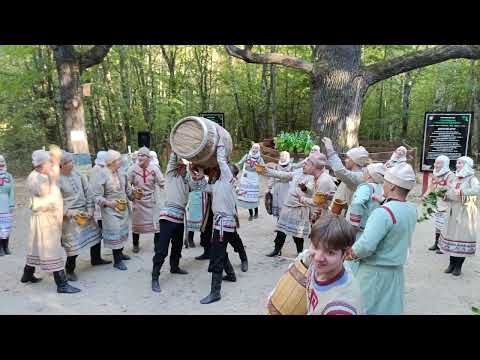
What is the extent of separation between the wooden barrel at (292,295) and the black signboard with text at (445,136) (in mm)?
7112

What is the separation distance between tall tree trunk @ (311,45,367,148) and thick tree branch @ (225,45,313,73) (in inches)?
17.7

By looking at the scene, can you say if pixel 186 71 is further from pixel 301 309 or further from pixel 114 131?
pixel 301 309

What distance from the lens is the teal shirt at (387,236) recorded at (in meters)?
2.90

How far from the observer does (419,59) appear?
9.30 m

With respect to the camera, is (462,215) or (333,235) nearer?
(333,235)

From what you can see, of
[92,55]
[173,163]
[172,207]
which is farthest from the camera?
[92,55]

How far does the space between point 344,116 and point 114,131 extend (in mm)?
13652

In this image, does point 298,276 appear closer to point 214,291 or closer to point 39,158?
point 214,291

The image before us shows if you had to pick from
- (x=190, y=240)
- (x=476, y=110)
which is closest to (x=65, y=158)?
(x=190, y=240)

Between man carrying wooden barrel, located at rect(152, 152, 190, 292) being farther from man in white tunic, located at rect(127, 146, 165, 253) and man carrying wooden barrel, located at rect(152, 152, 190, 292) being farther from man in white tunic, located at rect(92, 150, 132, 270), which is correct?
man in white tunic, located at rect(127, 146, 165, 253)

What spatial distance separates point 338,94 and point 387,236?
764cm

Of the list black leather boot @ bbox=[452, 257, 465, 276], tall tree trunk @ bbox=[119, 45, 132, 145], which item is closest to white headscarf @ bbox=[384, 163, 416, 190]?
black leather boot @ bbox=[452, 257, 465, 276]

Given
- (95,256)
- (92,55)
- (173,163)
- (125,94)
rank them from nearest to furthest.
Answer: (173,163) < (95,256) < (92,55) < (125,94)

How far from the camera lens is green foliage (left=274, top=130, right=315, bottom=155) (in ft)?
33.6
